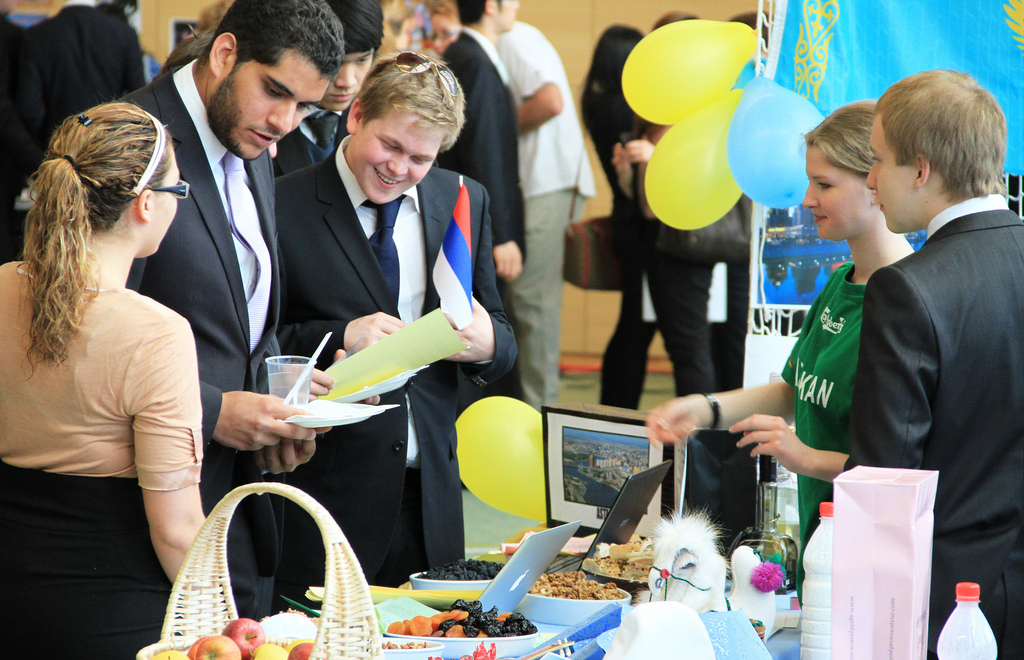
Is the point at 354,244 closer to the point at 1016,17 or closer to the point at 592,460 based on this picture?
the point at 592,460

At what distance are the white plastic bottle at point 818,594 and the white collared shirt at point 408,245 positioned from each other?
92 cm

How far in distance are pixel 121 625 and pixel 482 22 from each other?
3316 mm

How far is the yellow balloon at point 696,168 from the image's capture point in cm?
266

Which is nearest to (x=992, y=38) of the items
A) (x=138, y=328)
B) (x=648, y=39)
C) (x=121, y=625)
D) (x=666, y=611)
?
(x=648, y=39)

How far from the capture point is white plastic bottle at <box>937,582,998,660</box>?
1097mm


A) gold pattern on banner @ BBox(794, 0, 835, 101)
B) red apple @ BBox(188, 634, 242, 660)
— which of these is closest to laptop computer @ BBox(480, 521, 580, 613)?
red apple @ BBox(188, 634, 242, 660)

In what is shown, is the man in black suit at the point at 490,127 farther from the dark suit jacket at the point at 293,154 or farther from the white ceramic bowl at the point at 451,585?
the white ceramic bowl at the point at 451,585

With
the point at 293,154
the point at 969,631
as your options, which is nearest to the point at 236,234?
the point at 293,154

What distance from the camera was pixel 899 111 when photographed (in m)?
1.34

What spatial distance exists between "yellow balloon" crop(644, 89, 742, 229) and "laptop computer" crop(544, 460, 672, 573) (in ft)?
3.66

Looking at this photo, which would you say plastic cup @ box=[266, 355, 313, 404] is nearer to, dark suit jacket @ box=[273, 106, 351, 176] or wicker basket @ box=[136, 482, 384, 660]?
wicker basket @ box=[136, 482, 384, 660]

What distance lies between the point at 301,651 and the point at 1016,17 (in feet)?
7.26

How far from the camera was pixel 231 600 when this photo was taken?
1230 millimetres

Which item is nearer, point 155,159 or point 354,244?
point 155,159
